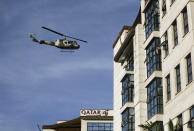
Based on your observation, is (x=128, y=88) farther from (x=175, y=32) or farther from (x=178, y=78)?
(x=178, y=78)

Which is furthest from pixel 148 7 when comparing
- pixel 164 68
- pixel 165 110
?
pixel 165 110

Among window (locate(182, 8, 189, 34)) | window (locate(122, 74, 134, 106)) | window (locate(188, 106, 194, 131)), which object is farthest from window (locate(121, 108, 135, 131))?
window (locate(188, 106, 194, 131))

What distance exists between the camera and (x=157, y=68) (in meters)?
52.3

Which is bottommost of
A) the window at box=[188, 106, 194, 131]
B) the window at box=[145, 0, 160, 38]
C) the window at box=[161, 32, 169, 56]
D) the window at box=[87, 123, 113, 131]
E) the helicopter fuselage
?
the window at box=[188, 106, 194, 131]

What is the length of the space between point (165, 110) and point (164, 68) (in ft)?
14.5

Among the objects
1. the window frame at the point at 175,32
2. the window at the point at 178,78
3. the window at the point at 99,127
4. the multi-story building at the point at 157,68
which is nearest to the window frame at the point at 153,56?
the multi-story building at the point at 157,68

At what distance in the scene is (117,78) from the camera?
7188 centimetres

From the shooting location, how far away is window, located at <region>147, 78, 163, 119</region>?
50.5 m

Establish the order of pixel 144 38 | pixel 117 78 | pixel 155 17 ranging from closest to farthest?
1. pixel 155 17
2. pixel 144 38
3. pixel 117 78

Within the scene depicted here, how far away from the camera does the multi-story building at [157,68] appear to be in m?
41.7

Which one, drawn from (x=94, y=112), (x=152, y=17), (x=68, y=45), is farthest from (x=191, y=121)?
(x=94, y=112)

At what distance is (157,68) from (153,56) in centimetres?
202

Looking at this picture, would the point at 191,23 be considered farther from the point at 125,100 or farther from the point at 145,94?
the point at 125,100

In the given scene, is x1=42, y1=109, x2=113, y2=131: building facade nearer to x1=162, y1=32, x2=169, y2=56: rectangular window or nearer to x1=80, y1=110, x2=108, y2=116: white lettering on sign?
x1=80, y1=110, x2=108, y2=116: white lettering on sign
